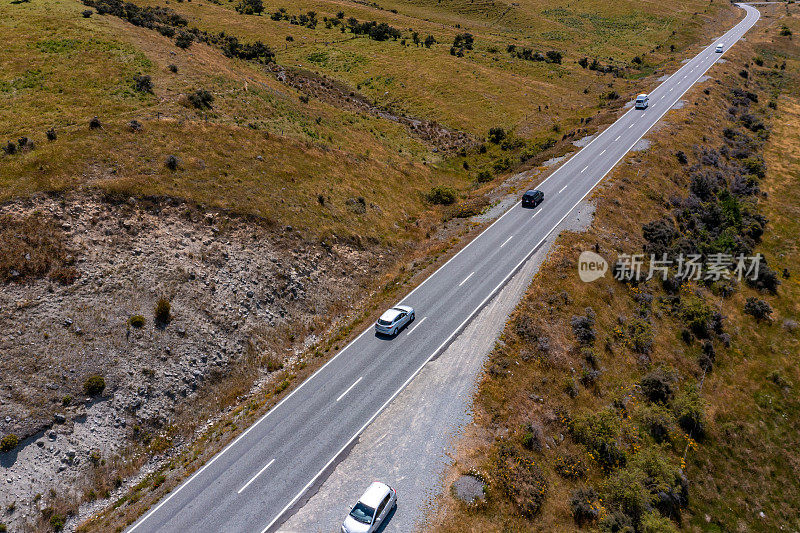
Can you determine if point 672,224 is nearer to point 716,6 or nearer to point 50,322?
point 50,322

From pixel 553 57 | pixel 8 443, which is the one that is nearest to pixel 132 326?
pixel 8 443

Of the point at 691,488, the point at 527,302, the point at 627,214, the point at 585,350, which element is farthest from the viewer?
the point at 627,214

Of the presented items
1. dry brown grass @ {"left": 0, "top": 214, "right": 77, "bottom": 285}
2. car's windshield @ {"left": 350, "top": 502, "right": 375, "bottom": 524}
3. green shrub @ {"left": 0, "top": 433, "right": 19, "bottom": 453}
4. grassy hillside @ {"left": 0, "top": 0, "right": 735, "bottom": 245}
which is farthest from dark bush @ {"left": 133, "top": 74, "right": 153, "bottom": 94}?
car's windshield @ {"left": 350, "top": 502, "right": 375, "bottom": 524}

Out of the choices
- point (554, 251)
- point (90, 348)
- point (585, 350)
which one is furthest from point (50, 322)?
point (554, 251)

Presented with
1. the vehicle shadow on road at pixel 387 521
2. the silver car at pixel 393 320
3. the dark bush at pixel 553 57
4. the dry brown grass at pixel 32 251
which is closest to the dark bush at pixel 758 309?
the silver car at pixel 393 320

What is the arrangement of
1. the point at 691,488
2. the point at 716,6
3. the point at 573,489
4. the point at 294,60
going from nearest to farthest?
the point at 573,489, the point at 691,488, the point at 294,60, the point at 716,6

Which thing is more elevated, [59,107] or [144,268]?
[59,107]

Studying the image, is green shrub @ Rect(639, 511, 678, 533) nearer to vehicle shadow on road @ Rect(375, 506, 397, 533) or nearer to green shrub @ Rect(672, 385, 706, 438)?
green shrub @ Rect(672, 385, 706, 438)

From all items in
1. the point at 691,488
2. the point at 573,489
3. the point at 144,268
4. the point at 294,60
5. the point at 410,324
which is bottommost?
the point at 691,488
